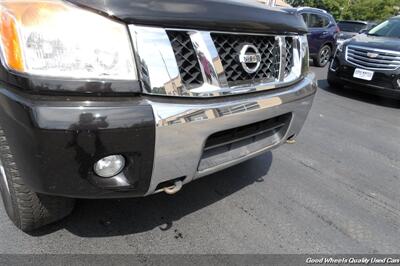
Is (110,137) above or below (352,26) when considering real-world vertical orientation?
above

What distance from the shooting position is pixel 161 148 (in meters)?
1.59

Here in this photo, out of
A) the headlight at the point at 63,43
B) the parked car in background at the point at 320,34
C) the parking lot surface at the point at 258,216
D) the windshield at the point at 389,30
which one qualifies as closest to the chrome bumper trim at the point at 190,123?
the headlight at the point at 63,43

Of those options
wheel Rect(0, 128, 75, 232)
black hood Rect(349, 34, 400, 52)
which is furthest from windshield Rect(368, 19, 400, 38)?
wheel Rect(0, 128, 75, 232)

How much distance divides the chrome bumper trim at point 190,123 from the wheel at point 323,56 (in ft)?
27.8

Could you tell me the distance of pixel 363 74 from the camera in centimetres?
603

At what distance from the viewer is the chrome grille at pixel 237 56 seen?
5.99 feet

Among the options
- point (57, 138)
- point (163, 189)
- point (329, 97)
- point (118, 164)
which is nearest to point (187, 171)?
point (163, 189)

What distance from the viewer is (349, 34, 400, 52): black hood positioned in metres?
5.86

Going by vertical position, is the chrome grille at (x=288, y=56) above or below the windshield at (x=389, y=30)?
above

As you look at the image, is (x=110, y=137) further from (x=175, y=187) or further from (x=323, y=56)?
(x=323, y=56)

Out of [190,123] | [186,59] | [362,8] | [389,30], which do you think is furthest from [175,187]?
[362,8]

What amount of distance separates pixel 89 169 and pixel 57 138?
20 cm

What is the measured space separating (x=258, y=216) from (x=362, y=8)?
122 feet

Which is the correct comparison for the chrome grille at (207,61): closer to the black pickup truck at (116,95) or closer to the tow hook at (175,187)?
the black pickup truck at (116,95)
